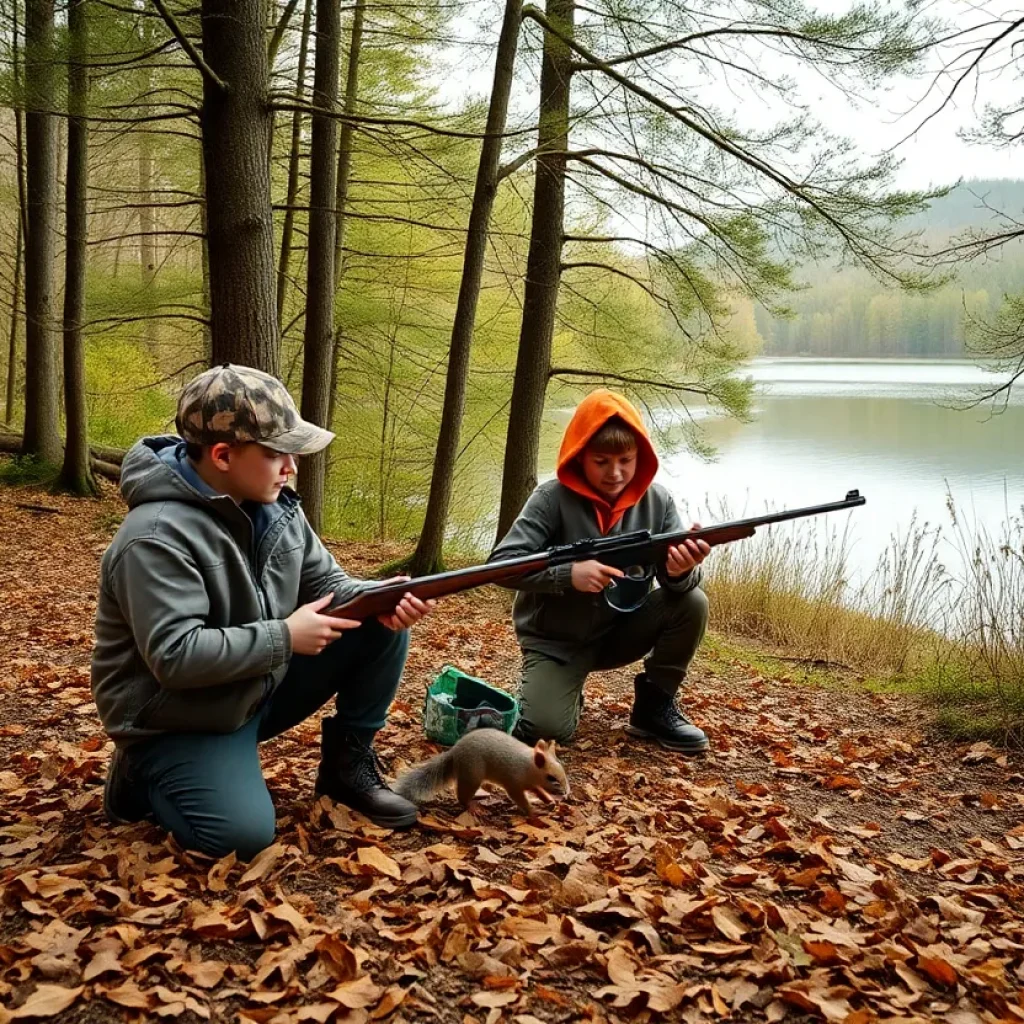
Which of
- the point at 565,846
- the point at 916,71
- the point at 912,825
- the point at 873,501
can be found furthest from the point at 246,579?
the point at 873,501

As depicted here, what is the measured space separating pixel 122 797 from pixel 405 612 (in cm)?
110

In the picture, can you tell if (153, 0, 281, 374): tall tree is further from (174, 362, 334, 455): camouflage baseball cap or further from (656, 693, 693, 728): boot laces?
(656, 693, 693, 728): boot laces

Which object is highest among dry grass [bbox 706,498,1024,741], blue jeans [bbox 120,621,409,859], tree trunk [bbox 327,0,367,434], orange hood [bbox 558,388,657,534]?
tree trunk [bbox 327,0,367,434]

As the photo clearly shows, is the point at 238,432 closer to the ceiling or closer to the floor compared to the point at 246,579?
closer to the ceiling

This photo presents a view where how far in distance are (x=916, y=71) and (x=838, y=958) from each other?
567cm

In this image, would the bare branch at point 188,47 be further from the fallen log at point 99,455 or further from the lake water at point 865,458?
the fallen log at point 99,455

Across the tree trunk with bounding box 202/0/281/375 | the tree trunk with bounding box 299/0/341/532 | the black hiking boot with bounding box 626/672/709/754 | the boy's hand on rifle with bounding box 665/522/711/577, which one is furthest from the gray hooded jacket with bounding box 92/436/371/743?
the tree trunk with bounding box 299/0/341/532

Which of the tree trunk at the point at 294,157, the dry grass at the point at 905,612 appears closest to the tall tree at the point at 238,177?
the dry grass at the point at 905,612

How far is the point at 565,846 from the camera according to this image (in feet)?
10.0

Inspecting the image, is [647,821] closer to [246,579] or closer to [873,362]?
[246,579]

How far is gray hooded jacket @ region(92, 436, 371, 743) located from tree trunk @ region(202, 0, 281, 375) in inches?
116

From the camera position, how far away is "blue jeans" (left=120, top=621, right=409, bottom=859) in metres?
2.79

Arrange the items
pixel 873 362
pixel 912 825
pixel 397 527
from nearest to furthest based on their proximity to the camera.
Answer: pixel 912 825, pixel 397 527, pixel 873 362

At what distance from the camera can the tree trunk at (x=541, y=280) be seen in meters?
7.15
